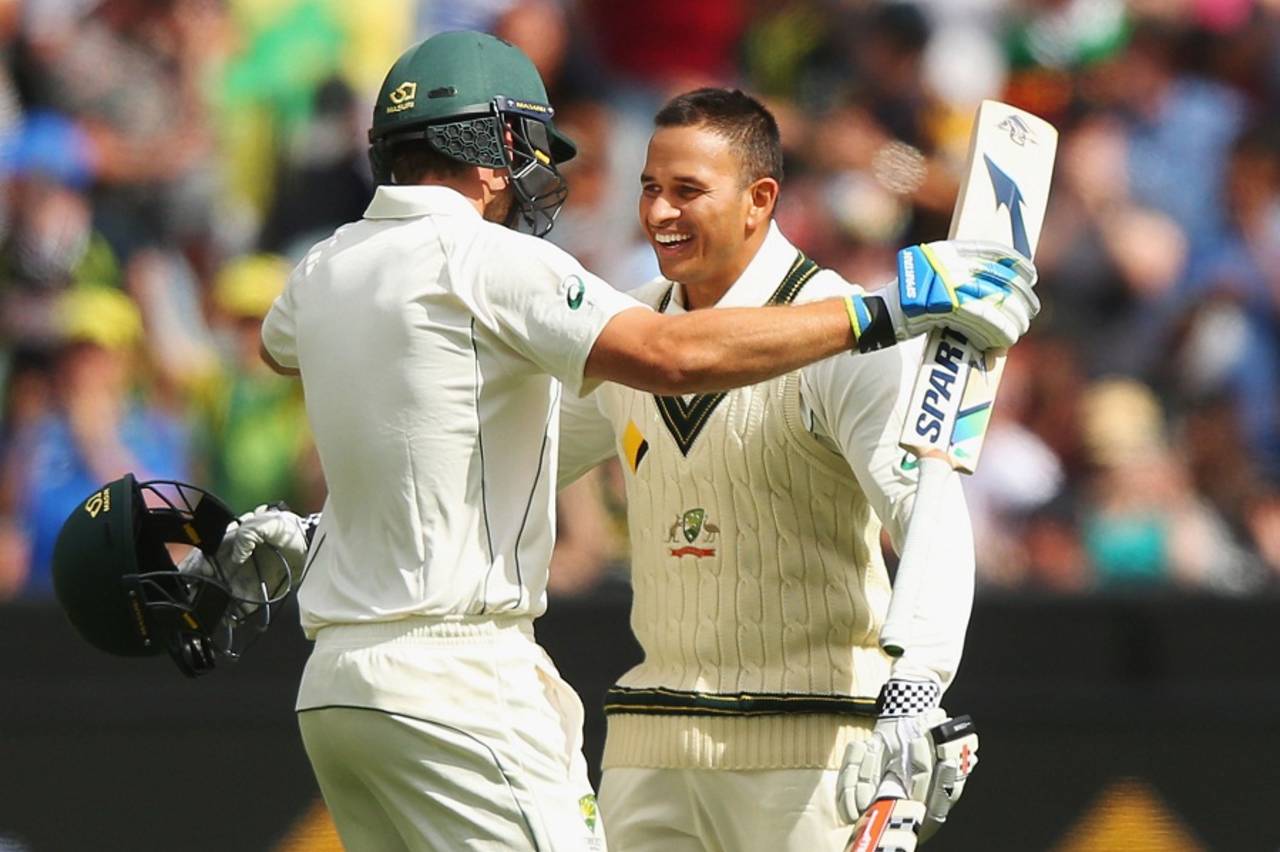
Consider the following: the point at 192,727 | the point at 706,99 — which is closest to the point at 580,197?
the point at 192,727

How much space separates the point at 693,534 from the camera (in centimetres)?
391

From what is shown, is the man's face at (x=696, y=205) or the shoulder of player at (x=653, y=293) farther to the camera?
the shoulder of player at (x=653, y=293)

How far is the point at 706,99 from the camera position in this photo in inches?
161

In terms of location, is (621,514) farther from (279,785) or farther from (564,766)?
(564,766)

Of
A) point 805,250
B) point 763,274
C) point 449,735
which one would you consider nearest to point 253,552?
point 449,735

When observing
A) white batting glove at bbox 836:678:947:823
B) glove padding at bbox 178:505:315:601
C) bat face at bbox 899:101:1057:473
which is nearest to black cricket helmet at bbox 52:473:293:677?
glove padding at bbox 178:505:315:601

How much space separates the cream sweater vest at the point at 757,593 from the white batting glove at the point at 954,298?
436mm

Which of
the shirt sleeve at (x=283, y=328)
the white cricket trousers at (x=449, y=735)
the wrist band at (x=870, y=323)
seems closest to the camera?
the white cricket trousers at (x=449, y=735)

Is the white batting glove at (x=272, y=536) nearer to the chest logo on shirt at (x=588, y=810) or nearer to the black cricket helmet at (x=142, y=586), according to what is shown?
the black cricket helmet at (x=142, y=586)

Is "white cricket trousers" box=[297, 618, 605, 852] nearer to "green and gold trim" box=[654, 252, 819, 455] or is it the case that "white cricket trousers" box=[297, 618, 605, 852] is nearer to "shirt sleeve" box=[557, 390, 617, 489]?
"green and gold trim" box=[654, 252, 819, 455]

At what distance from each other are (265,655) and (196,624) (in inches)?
63.0

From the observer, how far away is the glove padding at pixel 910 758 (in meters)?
3.41

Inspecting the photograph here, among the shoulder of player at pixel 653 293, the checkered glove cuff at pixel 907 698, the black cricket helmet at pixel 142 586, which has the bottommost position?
the checkered glove cuff at pixel 907 698

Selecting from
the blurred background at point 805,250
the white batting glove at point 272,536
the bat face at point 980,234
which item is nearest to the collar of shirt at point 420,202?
the white batting glove at point 272,536
